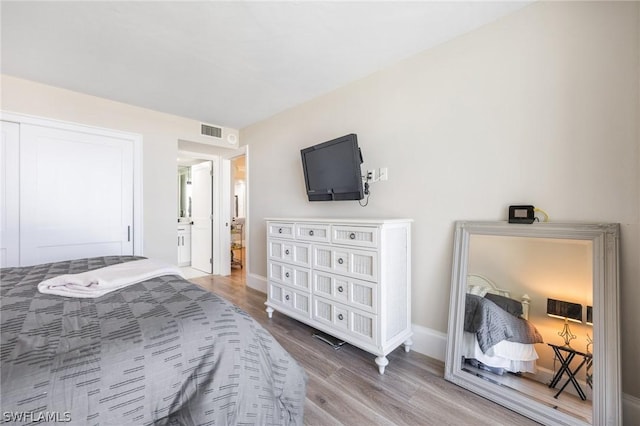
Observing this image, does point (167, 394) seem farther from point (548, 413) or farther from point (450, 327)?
point (548, 413)

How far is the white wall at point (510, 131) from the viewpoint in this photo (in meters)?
1.38

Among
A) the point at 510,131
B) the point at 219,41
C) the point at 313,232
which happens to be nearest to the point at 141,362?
the point at 313,232

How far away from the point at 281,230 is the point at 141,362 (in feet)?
6.11

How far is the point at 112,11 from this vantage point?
167 cm

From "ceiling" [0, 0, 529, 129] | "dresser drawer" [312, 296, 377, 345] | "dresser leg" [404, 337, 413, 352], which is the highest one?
"ceiling" [0, 0, 529, 129]

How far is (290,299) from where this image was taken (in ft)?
8.37

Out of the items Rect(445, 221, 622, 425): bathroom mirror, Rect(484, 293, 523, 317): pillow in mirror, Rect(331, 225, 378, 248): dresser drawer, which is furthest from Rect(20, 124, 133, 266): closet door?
Rect(484, 293, 523, 317): pillow in mirror

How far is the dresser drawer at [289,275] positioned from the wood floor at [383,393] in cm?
49

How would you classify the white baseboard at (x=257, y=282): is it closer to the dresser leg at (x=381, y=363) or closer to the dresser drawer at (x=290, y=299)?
the dresser drawer at (x=290, y=299)

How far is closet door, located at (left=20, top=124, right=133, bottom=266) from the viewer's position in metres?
2.63

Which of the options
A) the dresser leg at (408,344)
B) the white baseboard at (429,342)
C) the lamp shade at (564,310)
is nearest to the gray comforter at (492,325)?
the lamp shade at (564,310)

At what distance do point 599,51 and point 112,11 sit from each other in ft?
9.50

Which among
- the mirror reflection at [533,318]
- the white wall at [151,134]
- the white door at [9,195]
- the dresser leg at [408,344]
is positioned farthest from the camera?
the white wall at [151,134]

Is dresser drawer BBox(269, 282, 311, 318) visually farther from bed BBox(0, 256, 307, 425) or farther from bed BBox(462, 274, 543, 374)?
bed BBox(462, 274, 543, 374)
